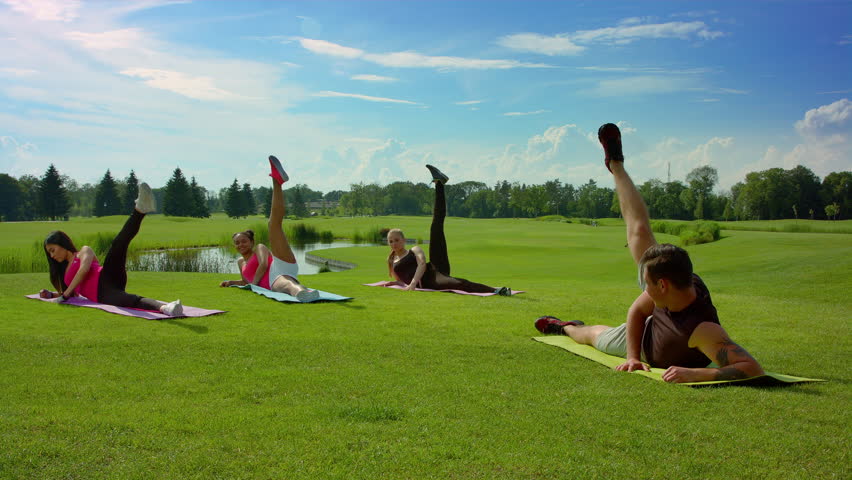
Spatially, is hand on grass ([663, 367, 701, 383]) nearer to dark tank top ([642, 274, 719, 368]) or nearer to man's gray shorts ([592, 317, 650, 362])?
dark tank top ([642, 274, 719, 368])

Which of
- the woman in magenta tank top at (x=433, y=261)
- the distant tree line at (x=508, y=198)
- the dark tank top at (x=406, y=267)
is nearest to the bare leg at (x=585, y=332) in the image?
the woman in magenta tank top at (x=433, y=261)

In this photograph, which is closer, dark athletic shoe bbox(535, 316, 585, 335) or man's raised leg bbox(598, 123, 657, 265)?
man's raised leg bbox(598, 123, 657, 265)

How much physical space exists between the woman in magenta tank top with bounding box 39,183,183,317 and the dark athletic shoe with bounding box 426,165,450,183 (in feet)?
17.0

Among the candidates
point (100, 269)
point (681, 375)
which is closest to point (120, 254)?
point (100, 269)

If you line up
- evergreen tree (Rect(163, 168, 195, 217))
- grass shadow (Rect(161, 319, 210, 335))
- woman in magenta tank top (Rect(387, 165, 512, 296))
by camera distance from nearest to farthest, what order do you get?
grass shadow (Rect(161, 319, 210, 335))
woman in magenta tank top (Rect(387, 165, 512, 296))
evergreen tree (Rect(163, 168, 195, 217))

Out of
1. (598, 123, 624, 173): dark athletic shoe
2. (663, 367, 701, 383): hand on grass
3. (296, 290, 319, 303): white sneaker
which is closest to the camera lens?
(663, 367, 701, 383): hand on grass

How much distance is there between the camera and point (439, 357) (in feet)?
16.5

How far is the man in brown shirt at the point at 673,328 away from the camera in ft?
13.8

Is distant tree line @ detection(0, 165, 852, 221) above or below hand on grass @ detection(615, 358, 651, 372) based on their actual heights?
above

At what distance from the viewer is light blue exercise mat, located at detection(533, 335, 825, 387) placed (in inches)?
165

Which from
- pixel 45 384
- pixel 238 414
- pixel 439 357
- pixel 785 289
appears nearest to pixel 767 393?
pixel 439 357

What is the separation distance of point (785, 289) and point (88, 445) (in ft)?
41.6

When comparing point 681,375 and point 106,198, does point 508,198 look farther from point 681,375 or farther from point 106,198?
point 681,375

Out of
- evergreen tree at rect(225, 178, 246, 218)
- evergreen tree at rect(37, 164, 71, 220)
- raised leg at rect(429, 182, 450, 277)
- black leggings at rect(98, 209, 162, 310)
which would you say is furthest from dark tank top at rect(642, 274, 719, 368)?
evergreen tree at rect(225, 178, 246, 218)
